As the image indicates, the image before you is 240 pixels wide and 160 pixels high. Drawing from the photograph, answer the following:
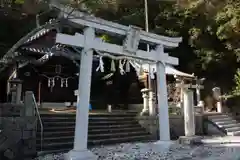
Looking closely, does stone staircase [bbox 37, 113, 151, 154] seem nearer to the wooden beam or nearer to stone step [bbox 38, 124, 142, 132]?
stone step [bbox 38, 124, 142, 132]

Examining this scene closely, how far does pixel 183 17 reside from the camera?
68.1 feet

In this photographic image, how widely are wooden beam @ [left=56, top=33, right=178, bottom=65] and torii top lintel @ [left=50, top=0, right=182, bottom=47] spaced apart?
1.34ft

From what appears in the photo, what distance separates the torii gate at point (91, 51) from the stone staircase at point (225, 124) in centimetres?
582

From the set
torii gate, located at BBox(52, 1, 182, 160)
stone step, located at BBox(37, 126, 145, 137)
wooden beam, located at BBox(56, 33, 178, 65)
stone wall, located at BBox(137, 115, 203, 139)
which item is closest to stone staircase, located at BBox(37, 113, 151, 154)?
stone step, located at BBox(37, 126, 145, 137)

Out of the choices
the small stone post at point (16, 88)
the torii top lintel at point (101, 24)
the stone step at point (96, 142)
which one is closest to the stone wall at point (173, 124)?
the stone step at point (96, 142)

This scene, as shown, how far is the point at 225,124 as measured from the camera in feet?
48.7

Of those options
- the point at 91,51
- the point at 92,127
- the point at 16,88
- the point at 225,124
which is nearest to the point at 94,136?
the point at 92,127

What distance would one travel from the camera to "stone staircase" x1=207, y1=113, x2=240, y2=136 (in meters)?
14.1

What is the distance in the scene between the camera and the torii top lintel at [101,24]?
22.5ft

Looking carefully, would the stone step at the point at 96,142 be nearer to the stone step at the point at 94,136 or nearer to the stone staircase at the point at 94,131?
the stone staircase at the point at 94,131

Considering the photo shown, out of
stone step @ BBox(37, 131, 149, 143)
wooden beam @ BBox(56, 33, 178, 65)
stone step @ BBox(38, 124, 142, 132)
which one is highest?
wooden beam @ BBox(56, 33, 178, 65)

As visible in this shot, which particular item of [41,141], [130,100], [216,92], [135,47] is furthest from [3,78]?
[216,92]

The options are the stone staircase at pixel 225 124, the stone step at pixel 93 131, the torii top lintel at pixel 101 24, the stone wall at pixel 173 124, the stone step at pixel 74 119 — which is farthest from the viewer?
the stone staircase at pixel 225 124

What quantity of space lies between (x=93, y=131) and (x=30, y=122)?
10.9ft
